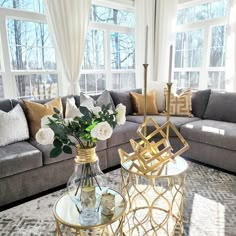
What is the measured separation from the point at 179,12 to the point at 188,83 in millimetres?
1339

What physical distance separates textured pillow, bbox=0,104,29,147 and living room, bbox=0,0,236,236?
13 millimetres

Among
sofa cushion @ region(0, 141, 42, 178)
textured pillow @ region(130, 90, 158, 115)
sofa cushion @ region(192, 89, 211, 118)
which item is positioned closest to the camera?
sofa cushion @ region(0, 141, 42, 178)

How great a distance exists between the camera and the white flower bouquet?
41.3 inches

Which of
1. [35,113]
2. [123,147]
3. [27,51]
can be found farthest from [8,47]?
[123,147]

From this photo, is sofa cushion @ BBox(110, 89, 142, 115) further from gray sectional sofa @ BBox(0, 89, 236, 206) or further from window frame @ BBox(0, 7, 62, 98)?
window frame @ BBox(0, 7, 62, 98)

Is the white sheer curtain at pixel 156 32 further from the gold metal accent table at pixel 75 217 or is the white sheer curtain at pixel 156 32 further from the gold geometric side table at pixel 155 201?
the gold metal accent table at pixel 75 217

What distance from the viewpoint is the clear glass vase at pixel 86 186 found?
44.3 inches

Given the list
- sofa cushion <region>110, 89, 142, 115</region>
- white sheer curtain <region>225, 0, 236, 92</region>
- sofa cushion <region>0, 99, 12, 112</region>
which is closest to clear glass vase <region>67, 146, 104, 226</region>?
sofa cushion <region>0, 99, 12, 112</region>

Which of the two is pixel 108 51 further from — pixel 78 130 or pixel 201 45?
pixel 78 130

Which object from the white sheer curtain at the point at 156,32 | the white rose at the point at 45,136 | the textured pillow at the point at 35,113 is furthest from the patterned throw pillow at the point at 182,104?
the white rose at the point at 45,136

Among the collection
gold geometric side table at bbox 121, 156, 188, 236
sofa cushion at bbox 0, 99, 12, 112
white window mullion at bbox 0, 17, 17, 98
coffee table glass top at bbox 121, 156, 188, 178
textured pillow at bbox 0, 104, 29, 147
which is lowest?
gold geometric side table at bbox 121, 156, 188, 236

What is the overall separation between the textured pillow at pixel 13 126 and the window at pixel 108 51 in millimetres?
1612

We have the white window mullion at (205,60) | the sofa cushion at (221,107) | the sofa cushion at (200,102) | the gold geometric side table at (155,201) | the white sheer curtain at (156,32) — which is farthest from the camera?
the white sheer curtain at (156,32)

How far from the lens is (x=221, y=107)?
2969 millimetres
